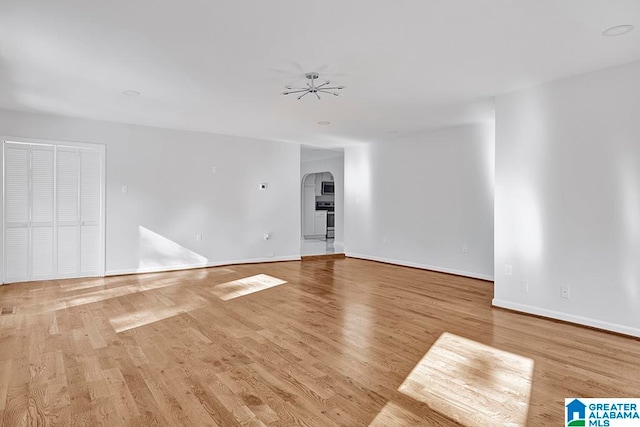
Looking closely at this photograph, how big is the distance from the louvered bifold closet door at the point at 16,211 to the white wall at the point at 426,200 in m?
Result: 5.85

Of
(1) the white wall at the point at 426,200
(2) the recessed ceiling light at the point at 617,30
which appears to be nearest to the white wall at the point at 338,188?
(1) the white wall at the point at 426,200

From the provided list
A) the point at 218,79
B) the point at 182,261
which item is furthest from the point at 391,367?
the point at 182,261

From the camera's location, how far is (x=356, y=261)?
311 inches

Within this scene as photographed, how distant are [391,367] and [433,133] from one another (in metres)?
5.04

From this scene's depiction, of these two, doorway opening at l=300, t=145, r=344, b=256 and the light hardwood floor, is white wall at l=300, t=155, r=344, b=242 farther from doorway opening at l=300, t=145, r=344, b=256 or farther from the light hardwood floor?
the light hardwood floor

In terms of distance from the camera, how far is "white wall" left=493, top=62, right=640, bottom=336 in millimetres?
3406

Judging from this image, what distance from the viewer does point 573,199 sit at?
3738 millimetres

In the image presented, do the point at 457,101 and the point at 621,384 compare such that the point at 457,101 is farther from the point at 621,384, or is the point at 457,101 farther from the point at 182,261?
the point at 182,261

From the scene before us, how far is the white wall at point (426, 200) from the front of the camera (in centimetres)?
603

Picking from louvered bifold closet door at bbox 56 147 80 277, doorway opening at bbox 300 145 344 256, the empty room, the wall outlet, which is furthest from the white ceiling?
doorway opening at bbox 300 145 344 256

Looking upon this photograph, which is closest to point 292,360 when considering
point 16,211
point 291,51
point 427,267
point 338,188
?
point 291,51

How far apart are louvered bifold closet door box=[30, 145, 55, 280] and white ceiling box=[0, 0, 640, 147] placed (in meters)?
0.72

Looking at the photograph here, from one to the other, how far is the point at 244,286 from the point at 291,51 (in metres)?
3.35

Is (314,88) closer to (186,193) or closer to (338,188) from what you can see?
(186,193)
